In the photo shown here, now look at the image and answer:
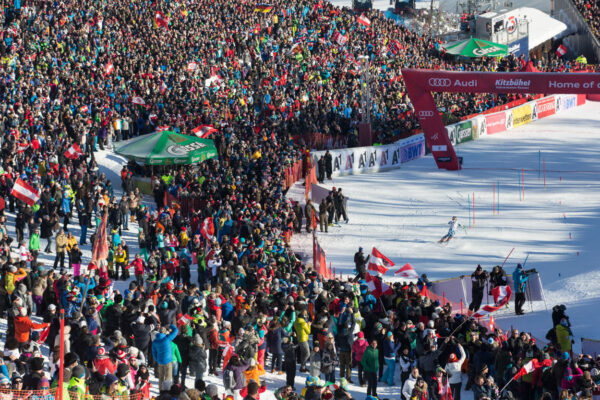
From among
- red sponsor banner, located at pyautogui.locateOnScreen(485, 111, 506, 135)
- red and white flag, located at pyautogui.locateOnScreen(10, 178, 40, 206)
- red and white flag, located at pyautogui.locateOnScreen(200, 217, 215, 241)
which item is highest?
red sponsor banner, located at pyautogui.locateOnScreen(485, 111, 506, 135)

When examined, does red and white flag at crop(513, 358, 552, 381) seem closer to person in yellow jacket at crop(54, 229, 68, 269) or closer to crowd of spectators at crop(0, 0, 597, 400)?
crowd of spectators at crop(0, 0, 597, 400)

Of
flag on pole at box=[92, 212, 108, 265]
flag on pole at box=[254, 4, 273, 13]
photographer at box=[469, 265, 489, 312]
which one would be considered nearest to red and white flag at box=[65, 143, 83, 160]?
flag on pole at box=[92, 212, 108, 265]

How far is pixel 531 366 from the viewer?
1514 cm

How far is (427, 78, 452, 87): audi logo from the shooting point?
34188 millimetres

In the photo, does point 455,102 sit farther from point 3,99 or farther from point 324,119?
point 3,99

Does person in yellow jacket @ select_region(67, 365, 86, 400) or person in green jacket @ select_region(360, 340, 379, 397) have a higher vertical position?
person in yellow jacket @ select_region(67, 365, 86, 400)

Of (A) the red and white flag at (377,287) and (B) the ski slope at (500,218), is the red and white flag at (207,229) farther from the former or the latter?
(A) the red and white flag at (377,287)

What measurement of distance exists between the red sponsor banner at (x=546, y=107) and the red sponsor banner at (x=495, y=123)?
2624 mm

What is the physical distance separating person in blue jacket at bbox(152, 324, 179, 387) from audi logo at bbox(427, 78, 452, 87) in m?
20.8

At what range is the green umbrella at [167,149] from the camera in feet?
96.1

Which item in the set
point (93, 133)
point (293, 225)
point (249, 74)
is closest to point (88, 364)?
point (293, 225)

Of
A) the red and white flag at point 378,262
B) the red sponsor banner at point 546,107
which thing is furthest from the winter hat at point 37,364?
the red sponsor banner at point 546,107

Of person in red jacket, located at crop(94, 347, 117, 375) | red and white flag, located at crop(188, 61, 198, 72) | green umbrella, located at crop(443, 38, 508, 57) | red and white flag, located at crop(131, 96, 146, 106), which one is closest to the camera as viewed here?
person in red jacket, located at crop(94, 347, 117, 375)

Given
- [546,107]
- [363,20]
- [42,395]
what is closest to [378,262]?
[42,395]
